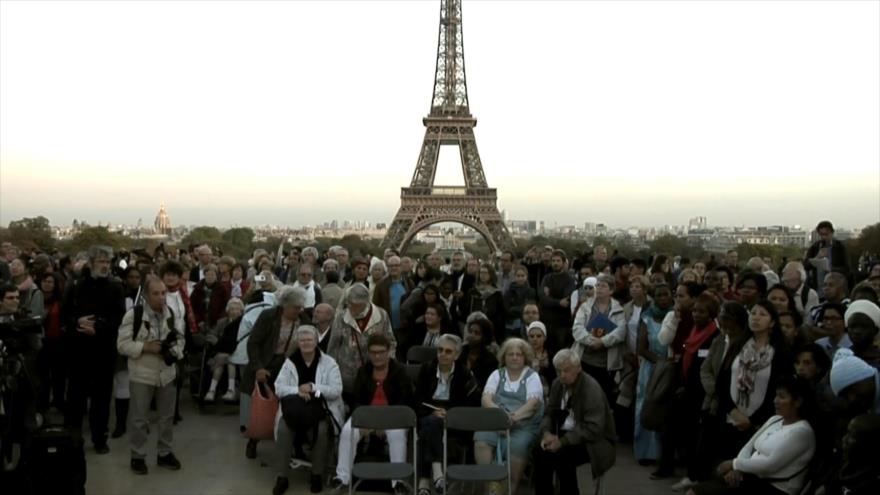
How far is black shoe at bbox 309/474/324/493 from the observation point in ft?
19.6

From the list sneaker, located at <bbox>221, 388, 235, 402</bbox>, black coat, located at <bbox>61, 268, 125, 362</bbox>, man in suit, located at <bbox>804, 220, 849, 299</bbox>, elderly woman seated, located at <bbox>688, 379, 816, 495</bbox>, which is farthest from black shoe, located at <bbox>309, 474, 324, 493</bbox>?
man in suit, located at <bbox>804, 220, 849, 299</bbox>

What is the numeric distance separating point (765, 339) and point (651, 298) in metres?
1.76

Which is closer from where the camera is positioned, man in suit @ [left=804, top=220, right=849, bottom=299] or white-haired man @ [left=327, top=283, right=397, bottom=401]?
white-haired man @ [left=327, top=283, right=397, bottom=401]

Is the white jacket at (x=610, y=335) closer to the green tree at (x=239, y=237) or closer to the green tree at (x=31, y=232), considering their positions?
the green tree at (x=31, y=232)

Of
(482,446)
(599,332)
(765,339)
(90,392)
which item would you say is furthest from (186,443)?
(765,339)

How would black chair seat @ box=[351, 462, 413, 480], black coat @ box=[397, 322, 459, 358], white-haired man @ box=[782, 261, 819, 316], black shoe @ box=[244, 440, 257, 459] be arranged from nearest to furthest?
black chair seat @ box=[351, 462, 413, 480], black shoe @ box=[244, 440, 257, 459], white-haired man @ box=[782, 261, 819, 316], black coat @ box=[397, 322, 459, 358]

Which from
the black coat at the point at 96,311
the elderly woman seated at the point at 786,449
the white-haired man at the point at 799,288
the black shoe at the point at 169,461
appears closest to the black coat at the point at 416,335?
the black shoe at the point at 169,461

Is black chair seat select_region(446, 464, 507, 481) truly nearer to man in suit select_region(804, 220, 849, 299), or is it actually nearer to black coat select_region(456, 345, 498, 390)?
black coat select_region(456, 345, 498, 390)

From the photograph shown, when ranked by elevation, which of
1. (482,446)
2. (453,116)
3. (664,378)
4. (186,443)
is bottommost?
(186,443)

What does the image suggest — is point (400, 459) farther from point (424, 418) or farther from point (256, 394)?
point (256, 394)

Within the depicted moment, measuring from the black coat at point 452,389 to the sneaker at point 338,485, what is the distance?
0.77 m

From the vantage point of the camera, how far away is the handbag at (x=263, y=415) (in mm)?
6336

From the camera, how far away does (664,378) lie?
6164 mm

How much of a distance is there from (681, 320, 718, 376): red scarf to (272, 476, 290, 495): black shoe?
10.6 feet
